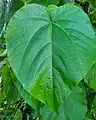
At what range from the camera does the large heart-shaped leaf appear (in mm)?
551

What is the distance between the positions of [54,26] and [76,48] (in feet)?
0.22

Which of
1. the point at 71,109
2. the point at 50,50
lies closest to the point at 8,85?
the point at 71,109

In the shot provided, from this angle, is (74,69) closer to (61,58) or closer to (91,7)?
(61,58)

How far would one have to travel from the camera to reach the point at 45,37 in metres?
0.61

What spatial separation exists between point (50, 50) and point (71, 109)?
0.23 m

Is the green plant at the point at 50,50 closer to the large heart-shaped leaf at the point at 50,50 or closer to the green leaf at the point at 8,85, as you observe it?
the large heart-shaped leaf at the point at 50,50

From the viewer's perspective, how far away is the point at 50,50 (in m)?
0.58

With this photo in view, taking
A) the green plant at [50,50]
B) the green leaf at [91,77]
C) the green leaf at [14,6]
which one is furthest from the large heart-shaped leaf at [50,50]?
the green leaf at [14,6]

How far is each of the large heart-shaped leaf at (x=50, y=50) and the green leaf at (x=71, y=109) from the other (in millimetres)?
175

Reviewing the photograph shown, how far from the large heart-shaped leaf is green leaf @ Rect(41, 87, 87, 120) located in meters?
0.18

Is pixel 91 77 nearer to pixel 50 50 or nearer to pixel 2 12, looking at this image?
pixel 50 50

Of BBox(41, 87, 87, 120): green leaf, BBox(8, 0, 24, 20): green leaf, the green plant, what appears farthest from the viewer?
BBox(8, 0, 24, 20): green leaf

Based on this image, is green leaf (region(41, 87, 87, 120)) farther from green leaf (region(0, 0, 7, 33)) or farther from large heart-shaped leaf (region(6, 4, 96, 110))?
green leaf (region(0, 0, 7, 33))

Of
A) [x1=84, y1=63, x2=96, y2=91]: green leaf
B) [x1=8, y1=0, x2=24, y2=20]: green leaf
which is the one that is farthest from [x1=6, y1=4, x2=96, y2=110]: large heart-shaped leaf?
[x1=8, y1=0, x2=24, y2=20]: green leaf
